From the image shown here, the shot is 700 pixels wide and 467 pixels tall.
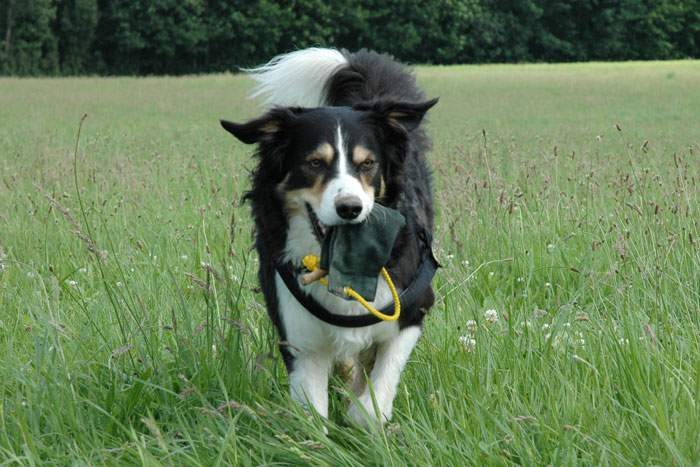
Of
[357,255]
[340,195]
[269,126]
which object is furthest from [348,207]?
[269,126]

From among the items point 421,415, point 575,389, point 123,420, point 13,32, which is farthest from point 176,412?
point 13,32

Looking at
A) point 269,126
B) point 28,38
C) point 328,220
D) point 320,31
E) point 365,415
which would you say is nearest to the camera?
point 365,415

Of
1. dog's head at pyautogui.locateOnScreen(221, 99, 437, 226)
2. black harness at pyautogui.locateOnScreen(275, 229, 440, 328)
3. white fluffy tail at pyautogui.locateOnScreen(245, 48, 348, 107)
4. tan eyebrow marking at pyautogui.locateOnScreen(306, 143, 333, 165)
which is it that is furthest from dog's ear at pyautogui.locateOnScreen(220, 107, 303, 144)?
white fluffy tail at pyautogui.locateOnScreen(245, 48, 348, 107)

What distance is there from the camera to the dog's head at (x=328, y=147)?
2.90 m

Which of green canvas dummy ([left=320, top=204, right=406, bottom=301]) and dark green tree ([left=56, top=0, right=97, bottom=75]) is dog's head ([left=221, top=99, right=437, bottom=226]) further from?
dark green tree ([left=56, top=0, right=97, bottom=75])

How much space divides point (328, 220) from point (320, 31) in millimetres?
44186

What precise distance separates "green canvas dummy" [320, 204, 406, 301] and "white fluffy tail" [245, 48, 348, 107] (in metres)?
1.34

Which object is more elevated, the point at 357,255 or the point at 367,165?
the point at 367,165

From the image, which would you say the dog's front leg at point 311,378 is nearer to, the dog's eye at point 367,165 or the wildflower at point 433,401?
the wildflower at point 433,401

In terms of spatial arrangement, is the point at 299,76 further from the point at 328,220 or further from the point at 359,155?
the point at 328,220

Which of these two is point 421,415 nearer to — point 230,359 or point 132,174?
point 230,359

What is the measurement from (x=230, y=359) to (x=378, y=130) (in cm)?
97

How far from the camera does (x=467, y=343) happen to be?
301 cm

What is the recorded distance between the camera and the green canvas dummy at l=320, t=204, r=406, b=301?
108 inches
